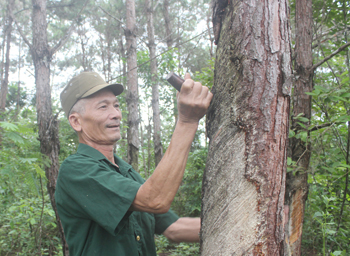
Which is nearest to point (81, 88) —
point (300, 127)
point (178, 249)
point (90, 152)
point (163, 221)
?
point (90, 152)

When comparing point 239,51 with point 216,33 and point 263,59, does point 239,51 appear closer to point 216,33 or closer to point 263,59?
point 263,59

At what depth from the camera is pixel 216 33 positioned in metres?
1.42

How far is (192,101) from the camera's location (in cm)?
125

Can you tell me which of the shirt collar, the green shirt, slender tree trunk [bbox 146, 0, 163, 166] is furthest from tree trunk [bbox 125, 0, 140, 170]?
the green shirt

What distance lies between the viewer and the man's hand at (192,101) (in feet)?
4.12

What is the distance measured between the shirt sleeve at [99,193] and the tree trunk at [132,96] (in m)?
5.45

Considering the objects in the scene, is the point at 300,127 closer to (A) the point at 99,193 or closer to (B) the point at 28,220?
(A) the point at 99,193

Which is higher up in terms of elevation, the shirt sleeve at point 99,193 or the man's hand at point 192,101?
the man's hand at point 192,101

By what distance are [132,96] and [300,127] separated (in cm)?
533

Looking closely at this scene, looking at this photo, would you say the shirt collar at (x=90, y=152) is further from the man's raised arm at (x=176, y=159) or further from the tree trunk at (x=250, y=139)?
the tree trunk at (x=250, y=139)

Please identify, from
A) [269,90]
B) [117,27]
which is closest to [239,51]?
[269,90]

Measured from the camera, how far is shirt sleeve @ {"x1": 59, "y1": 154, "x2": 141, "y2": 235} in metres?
1.18

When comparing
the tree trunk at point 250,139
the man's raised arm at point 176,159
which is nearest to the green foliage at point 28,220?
the man's raised arm at point 176,159

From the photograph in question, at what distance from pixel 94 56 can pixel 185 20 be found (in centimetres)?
996
